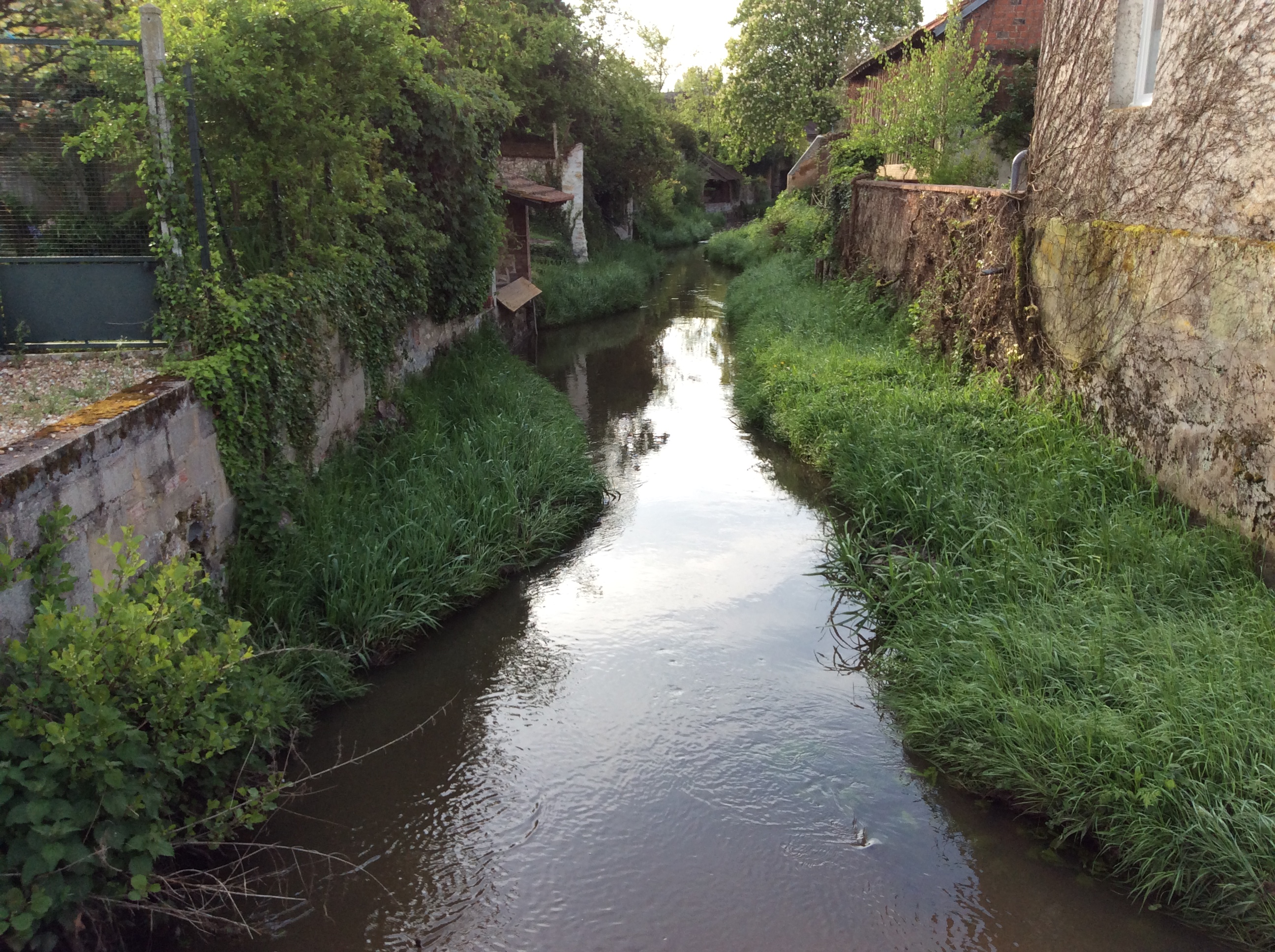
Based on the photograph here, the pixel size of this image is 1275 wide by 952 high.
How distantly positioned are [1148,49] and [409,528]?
6696mm

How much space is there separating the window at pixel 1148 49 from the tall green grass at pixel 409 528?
5.59 m

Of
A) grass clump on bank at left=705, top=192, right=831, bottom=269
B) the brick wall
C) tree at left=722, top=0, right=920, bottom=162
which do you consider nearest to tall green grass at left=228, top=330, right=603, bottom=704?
grass clump on bank at left=705, top=192, right=831, bottom=269

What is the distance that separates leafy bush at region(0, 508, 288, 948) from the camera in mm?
3150

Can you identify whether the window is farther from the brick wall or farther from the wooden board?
the brick wall

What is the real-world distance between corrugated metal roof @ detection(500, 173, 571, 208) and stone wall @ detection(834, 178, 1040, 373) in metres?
5.30

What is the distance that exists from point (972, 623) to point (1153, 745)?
148 centimetres

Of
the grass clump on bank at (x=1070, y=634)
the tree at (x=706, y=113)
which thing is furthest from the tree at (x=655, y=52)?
the grass clump on bank at (x=1070, y=634)

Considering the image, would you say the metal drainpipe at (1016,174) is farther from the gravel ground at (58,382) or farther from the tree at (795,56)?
the tree at (795,56)

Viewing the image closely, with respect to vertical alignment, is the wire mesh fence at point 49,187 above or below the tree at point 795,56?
below

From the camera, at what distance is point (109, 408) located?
471 centimetres

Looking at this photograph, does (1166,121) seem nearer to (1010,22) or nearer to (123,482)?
(123,482)

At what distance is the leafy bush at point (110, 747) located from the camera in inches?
124

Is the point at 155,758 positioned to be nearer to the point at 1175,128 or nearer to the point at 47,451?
the point at 47,451

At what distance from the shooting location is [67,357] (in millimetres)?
6152
